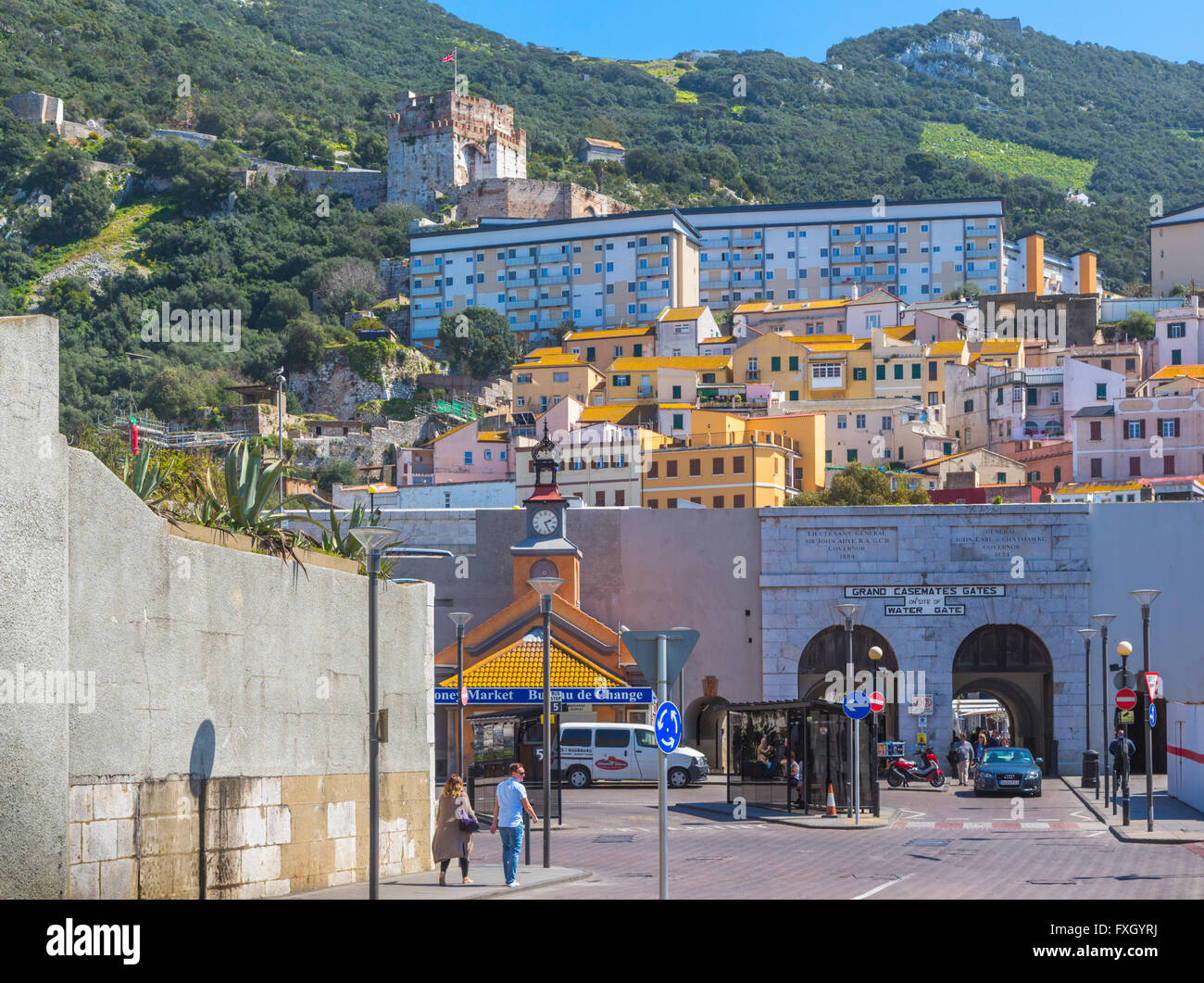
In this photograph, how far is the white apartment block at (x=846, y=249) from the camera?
6220 inches

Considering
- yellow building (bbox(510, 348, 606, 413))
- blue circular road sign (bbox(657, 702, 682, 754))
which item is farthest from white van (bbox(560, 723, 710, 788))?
yellow building (bbox(510, 348, 606, 413))

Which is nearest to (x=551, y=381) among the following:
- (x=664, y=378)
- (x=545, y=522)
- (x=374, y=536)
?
(x=664, y=378)

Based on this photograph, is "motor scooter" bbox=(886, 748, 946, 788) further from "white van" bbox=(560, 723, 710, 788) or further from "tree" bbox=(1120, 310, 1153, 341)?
"tree" bbox=(1120, 310, 1153, 341)

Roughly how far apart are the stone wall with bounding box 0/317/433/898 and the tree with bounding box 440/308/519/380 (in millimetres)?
125260

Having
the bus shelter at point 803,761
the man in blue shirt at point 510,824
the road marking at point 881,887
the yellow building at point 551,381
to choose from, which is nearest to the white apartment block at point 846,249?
the yellow building at point 551,381

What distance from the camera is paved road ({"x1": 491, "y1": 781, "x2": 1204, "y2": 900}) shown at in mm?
20562

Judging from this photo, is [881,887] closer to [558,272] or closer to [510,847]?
[510,847]

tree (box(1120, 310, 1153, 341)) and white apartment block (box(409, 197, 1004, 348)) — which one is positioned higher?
white apartment block (box(409, 197, 1004, 348))

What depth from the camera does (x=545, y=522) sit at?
175ft

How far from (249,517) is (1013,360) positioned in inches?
4285

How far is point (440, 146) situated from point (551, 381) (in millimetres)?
61840

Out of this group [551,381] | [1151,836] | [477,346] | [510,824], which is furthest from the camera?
[477,346]

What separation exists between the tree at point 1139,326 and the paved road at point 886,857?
9744 centimetres

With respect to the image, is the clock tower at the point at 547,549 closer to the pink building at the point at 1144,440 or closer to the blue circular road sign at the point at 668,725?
the blue circular road sign at the point at 668,725
